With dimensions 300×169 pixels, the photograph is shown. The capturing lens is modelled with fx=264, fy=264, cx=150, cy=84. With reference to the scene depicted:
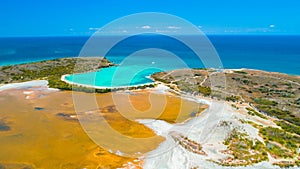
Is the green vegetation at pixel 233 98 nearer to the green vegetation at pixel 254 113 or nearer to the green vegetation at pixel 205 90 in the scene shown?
the green vegetation at pixel 205 90

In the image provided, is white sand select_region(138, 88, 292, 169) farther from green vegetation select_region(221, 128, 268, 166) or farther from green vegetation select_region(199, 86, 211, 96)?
green vegetation select_region(199, 86, 211, 96)

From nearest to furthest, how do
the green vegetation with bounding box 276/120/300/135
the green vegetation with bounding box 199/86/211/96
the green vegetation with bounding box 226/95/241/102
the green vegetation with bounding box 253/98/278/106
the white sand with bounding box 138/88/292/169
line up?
1. the white sand with bounding box 138/88/292/169
2. the green vegetation with bounding box 276/120/300/135
3. the green vegetation with bounding box 253/98/278/106
4. the green vegetation with bounding box 226/95/241/102
5. the green vegetation with bounding box 199/86/211/96

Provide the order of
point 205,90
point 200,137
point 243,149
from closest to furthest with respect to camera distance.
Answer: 1. point 243,149
2. point 200,137
3. point 205,90

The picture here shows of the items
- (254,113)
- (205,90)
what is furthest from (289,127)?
(205,90)

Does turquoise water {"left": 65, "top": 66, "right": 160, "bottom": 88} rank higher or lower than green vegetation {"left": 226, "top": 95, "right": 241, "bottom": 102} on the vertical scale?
higher

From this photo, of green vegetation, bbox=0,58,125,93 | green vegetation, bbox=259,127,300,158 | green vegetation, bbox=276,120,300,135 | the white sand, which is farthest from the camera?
green vegetation, bbox=0,58,125,93

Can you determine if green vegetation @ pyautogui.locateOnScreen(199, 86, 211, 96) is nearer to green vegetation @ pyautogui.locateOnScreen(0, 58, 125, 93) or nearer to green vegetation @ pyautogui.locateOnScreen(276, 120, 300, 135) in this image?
green vegetation @ pyautogui.locateOnScreen(276, 120, 300, 135)

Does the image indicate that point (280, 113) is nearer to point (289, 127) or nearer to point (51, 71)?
point (289, 127)

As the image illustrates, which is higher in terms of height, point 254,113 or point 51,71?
point 51,71

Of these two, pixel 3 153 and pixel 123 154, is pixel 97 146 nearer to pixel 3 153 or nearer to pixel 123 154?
pixel 123 154

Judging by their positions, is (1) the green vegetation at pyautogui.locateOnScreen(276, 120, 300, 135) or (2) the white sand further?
(1) the green vegetation at pyautogui.locateOnScreen(276, 120, 300, 135)

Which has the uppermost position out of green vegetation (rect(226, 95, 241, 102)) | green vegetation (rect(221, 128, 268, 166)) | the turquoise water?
the turquoise water

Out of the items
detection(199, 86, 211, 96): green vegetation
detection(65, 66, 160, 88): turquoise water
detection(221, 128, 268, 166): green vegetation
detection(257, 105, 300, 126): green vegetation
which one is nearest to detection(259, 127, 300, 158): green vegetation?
detection(221, 128, 268, 166): green vegetation
